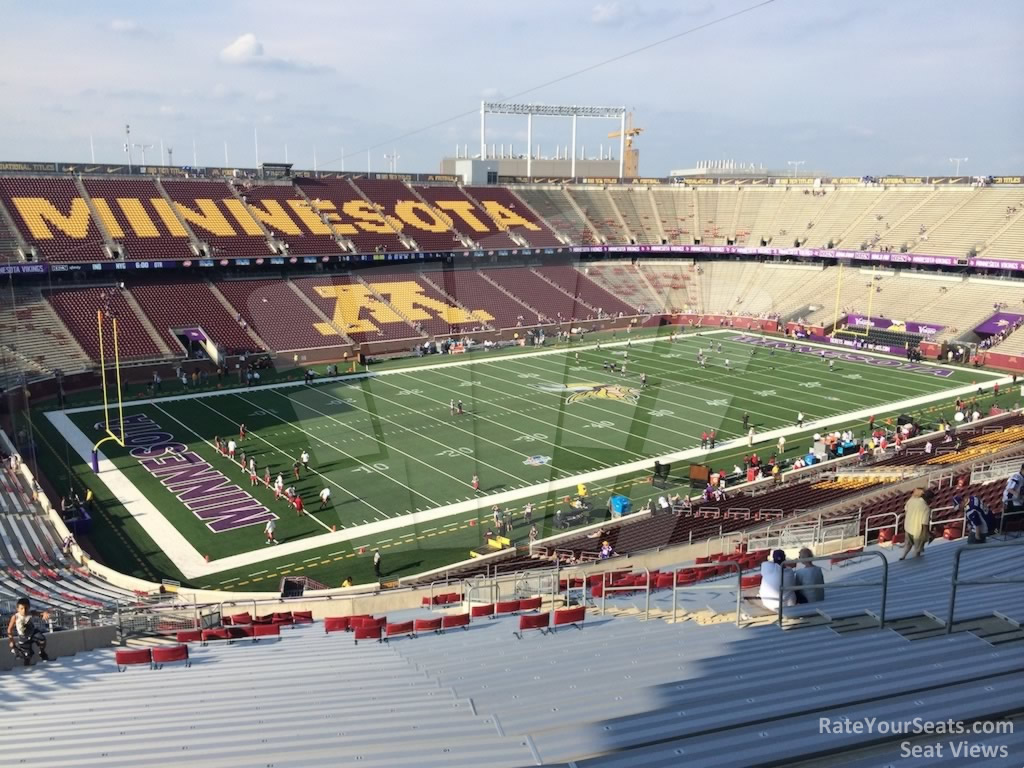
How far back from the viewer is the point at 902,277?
5678 centimetres

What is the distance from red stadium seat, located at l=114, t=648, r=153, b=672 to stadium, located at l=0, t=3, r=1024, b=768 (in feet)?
0.22

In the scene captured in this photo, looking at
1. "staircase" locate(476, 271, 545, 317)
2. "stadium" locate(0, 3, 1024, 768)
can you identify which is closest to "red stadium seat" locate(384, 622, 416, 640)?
"stadium" locate(0, 3, 1024, 768)

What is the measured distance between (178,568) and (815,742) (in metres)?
18.4

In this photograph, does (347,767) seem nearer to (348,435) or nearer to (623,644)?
(623,644)

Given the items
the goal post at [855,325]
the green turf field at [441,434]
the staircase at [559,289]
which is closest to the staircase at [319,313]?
the green turf field at [441,434]

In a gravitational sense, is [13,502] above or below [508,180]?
below

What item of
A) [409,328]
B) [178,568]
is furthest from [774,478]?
[409,328]

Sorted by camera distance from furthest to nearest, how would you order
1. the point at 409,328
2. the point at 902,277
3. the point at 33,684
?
the point at 902,277 → the point at 409,328 → the point at 33,684

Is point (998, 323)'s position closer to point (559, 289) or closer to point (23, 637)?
point (559, 289)

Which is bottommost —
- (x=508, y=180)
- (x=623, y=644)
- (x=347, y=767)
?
(x=623, y=644)

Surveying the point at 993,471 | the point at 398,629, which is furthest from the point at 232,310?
the point at 993,471

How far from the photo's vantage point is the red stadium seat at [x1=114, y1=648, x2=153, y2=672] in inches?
425

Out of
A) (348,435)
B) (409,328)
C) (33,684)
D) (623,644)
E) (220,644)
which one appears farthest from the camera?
(409,328)

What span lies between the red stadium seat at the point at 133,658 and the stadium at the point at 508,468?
0.07 metres
